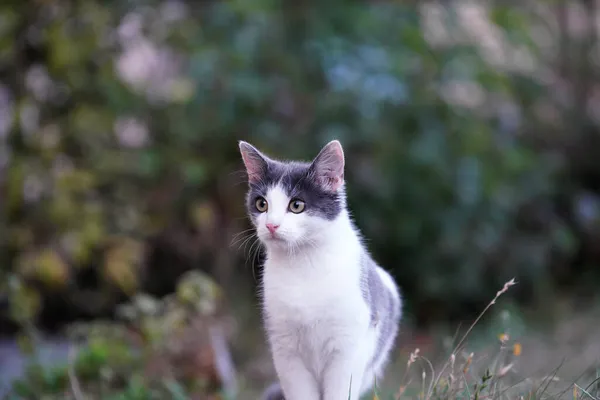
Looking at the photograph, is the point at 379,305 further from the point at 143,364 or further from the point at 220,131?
the point at 220,131

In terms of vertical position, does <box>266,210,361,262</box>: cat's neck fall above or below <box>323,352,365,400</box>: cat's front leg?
above

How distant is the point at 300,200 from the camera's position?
238 centimetres

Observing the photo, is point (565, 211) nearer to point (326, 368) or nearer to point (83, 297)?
point (83, 297)

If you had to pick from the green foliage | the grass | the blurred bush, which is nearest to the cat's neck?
the grass

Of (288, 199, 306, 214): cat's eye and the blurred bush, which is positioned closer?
(288, 199, 306, 214): cat's eye

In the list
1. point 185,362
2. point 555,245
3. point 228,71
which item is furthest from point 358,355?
point 555,245

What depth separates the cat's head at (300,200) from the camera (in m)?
2.34

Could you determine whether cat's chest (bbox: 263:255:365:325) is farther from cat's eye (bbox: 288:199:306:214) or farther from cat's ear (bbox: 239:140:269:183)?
cat's ear (bbox: 239:140:269:183)

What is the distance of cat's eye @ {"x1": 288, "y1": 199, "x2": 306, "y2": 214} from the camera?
7.80ft

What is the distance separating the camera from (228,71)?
476cm

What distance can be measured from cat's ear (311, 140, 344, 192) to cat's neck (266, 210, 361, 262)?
122mm

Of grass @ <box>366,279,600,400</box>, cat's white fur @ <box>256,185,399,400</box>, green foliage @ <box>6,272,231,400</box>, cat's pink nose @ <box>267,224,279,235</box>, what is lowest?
green foliage @ <box>6,272,231,400</box>

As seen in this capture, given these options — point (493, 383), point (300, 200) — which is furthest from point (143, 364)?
A: point (493, 383)

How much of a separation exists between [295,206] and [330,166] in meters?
0.18
